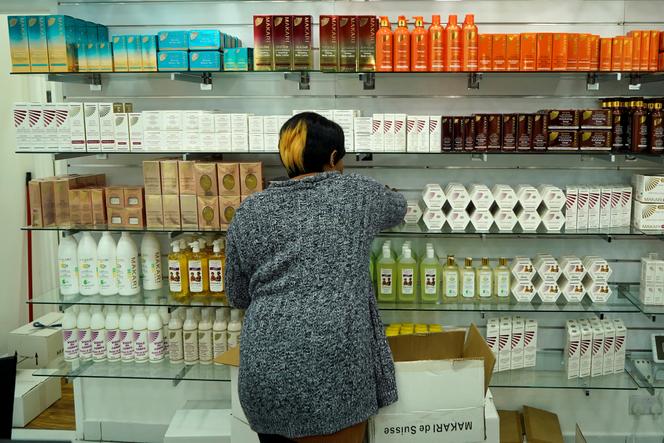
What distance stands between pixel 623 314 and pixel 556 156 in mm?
1014

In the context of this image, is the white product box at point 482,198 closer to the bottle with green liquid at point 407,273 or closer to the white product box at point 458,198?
the white product box at point 458,198

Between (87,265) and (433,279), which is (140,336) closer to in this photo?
(87,265)

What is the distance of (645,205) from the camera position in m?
3.46

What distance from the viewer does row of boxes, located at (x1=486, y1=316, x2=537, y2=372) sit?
3.67m

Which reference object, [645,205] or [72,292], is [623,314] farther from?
[72,292]

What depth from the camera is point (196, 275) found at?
11.9 feet

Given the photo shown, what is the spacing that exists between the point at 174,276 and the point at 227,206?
504 millimetres

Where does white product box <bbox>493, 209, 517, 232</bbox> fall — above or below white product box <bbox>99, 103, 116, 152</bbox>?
below

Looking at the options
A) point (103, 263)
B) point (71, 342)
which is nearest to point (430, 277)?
point (103, 263)

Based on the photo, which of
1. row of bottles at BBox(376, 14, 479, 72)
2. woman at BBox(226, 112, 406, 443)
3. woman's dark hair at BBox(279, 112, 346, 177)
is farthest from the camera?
row of bottles at BBox(376, 14, 479, 72)

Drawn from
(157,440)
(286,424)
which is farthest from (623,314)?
(157,440)

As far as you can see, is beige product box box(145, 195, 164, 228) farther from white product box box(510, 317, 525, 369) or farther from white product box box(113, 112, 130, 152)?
white product box box(510, 317, 525, 369)

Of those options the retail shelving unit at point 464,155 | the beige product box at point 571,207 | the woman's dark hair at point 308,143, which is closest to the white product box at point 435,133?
the retail shelving unit at point 464,155

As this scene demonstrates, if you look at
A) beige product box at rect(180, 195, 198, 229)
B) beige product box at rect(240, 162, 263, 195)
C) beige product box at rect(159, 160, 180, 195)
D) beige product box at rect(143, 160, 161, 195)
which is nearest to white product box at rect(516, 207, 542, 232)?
beige product box at rect(240, 162, 263, 195)
